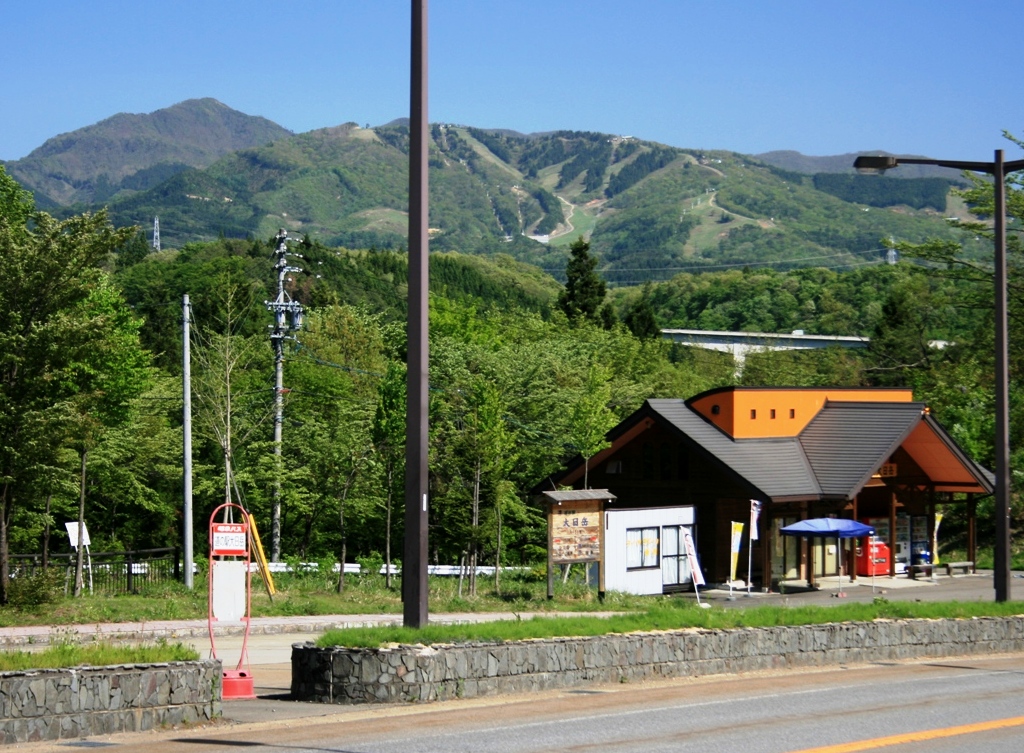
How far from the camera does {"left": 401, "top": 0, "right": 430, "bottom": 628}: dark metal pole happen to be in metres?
14.0

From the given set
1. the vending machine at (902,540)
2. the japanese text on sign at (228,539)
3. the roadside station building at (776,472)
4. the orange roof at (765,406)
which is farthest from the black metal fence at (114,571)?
the vending machine at (902,540)

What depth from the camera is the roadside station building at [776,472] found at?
3759 centimetres

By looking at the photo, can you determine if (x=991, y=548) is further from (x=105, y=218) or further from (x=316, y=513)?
(x=105, y=218)

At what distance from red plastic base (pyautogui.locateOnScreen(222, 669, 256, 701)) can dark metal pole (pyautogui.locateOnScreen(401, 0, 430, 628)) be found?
2.69 meters

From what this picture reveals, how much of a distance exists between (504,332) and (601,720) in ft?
214

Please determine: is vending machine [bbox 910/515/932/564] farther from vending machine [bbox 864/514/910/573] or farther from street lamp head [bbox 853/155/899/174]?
street lamp head [bbox 853/155/899/174]

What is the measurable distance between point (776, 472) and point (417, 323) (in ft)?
85.4

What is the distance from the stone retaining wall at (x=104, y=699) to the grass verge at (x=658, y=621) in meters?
2.00

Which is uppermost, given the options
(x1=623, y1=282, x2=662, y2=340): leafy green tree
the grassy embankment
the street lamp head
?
(x1=623, y1=282, x2=662, y2=340): leafy green tree

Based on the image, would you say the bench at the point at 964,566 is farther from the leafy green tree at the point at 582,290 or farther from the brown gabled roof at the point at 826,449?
the leafy green tree at the point at 582,290

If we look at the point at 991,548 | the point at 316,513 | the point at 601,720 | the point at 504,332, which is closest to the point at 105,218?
the point at 316,513

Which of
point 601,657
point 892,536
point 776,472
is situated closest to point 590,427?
point 776,472

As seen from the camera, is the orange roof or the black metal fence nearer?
the black metal fence

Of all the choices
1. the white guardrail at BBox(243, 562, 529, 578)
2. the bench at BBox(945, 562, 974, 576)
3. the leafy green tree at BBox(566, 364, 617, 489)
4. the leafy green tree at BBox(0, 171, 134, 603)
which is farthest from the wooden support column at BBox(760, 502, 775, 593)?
the leafy green tree at BBox(0, 171, 134, 603)
